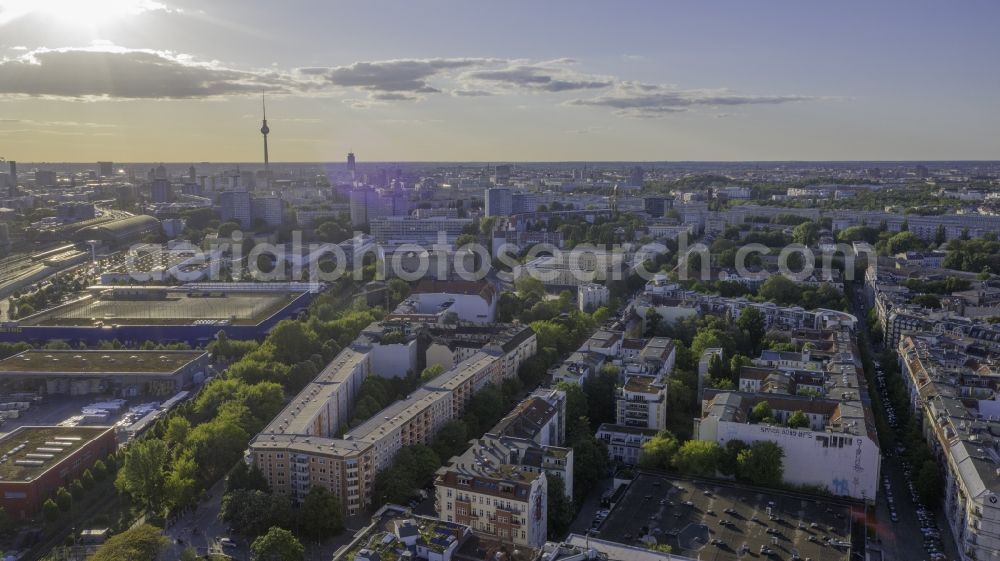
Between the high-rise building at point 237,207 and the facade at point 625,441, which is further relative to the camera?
the high-rise building at point 237,207

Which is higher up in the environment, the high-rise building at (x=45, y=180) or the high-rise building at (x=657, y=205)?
Result: the high-rise building at (x=45, y=180)

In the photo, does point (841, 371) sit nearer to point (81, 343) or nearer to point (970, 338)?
point (970, 338)

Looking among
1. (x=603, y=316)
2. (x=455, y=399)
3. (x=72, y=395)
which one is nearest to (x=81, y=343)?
(x=72, y=395)

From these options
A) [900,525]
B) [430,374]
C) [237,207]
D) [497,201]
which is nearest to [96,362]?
[430,374]

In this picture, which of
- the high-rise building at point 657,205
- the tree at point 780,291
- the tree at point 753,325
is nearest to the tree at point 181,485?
the tree at point 753,325

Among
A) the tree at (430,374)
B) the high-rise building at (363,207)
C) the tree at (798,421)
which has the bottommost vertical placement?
the tree at (430,374)

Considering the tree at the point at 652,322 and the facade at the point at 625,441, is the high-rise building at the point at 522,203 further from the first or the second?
the facade at the point at 625,441

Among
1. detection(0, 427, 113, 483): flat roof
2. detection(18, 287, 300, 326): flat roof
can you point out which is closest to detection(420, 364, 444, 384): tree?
detection(0, 427, 113, 483): flat roof
